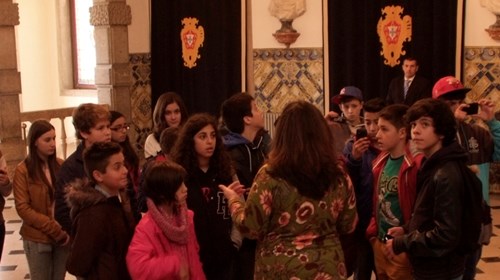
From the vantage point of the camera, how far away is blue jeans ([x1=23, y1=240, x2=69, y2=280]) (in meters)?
4.59

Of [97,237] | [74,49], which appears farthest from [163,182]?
[74,49]

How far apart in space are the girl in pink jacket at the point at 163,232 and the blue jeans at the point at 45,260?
55.8 inches

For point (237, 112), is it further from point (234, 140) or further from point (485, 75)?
point (485, 75)

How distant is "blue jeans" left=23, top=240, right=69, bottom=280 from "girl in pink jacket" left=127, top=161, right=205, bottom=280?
55.8 inches

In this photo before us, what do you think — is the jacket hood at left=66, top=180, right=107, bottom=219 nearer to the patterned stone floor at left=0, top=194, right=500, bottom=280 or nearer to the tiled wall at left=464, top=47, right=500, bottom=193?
the patterned stone floor at left=0, top=194, right=500, bottom=280

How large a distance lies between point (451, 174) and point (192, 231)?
3.95 feet

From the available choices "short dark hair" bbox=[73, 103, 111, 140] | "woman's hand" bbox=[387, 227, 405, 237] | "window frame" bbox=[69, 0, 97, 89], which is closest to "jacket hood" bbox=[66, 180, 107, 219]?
"short dark hair" bbox=[73, 103, 111, 140]

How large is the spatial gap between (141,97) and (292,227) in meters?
7.73

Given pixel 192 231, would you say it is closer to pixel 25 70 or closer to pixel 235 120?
pixel 235 120

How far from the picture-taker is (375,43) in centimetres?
921

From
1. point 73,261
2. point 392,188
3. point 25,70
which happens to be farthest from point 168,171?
point 25,70

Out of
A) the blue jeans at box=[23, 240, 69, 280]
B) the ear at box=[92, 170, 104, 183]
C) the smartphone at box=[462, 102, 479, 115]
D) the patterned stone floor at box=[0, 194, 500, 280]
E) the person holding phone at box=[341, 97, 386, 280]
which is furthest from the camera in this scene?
the patterned stone floor at box=[0, 194, 500, 280]

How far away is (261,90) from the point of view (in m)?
10.0

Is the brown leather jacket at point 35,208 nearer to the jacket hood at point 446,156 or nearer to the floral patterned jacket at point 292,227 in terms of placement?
the floral patterned jacket at point 292,227
